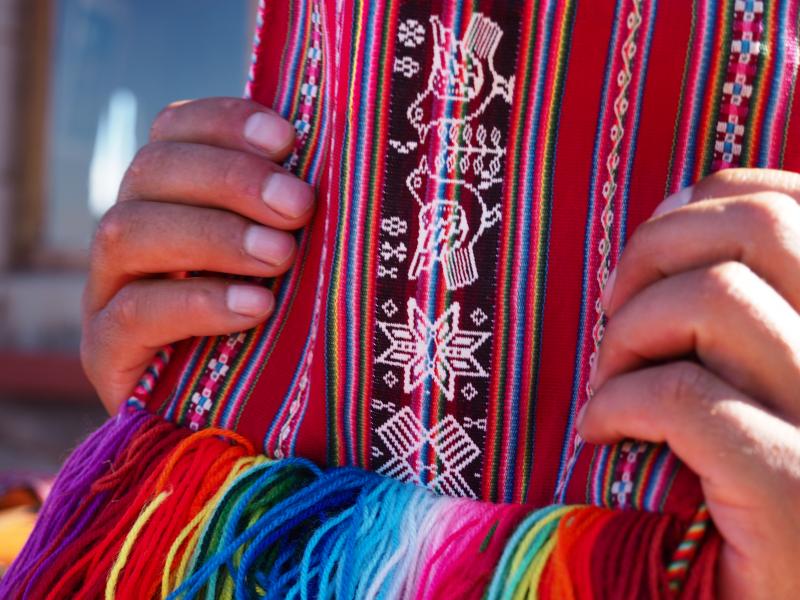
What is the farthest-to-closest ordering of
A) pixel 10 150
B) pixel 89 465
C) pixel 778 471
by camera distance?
pixel 10 150 → pixel 89 465 → pixel 778 471

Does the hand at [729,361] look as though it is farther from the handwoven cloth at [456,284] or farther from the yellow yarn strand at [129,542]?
the yellow yarn strand at [129,542]

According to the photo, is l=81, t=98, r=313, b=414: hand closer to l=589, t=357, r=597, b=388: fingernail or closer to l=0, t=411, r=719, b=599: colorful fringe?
l=0, t=411, r=719, b=599: colorful fringe

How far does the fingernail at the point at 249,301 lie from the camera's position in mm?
682

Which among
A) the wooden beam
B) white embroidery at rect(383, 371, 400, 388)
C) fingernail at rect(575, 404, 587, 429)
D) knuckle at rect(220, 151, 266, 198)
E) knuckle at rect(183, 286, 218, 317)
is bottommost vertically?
the wooden beam

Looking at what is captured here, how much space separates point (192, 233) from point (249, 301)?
71mm

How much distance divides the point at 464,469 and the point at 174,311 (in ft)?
0.83

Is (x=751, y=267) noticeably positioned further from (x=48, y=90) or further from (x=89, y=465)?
(x=48, y=90)

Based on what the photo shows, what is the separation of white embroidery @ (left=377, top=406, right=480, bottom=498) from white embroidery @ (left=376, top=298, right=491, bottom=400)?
2cm

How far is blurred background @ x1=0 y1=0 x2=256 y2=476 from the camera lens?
3.69m

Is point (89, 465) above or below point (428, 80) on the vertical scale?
below

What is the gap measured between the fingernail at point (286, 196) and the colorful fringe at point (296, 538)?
0.56 feet

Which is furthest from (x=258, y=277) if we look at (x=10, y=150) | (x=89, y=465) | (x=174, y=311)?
(x=10, y=150)

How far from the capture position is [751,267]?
49cm

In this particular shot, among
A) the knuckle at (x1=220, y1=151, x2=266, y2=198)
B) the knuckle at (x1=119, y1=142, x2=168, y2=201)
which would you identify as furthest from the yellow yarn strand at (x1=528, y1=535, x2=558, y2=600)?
the knuckle at (x1=119, y1=142, x2=168, y2=201)
